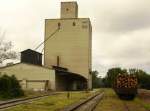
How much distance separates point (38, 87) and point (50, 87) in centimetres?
227

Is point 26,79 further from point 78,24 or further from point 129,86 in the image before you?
point 129,86

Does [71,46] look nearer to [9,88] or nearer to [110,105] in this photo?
[9,88]

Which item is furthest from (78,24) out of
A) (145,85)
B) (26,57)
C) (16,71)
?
(145,85)

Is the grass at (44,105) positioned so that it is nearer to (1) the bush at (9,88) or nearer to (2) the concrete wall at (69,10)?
(1) the bush at (9,88)

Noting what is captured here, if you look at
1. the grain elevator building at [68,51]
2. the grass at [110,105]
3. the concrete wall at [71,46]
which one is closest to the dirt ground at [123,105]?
the grass at [110,105]

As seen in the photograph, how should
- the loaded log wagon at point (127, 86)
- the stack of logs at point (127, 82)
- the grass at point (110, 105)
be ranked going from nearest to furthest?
the grass at point (110, 105) → the loaded log wagon at point (127, 86) → the stack of logs at point (127, 82)

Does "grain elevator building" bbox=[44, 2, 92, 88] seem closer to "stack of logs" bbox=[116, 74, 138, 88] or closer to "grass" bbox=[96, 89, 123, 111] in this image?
"stack of logs" bbox=[116, 74, 138, 88]

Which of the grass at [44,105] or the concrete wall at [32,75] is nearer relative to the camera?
the grass at [44,105]

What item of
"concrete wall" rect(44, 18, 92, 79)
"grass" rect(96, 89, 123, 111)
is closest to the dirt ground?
"grass" rect(96, 89, 123, 111)

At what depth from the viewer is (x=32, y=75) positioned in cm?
7794

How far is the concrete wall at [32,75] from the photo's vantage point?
76500 mm

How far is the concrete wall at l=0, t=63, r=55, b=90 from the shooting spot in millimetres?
76500

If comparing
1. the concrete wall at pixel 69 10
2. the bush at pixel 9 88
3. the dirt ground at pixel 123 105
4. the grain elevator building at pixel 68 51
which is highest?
the concrete wall at pixel 69 10

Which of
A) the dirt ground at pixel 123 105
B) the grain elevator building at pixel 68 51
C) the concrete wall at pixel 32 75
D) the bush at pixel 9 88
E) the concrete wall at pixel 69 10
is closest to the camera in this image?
the dirt ground at pixel 123 105
